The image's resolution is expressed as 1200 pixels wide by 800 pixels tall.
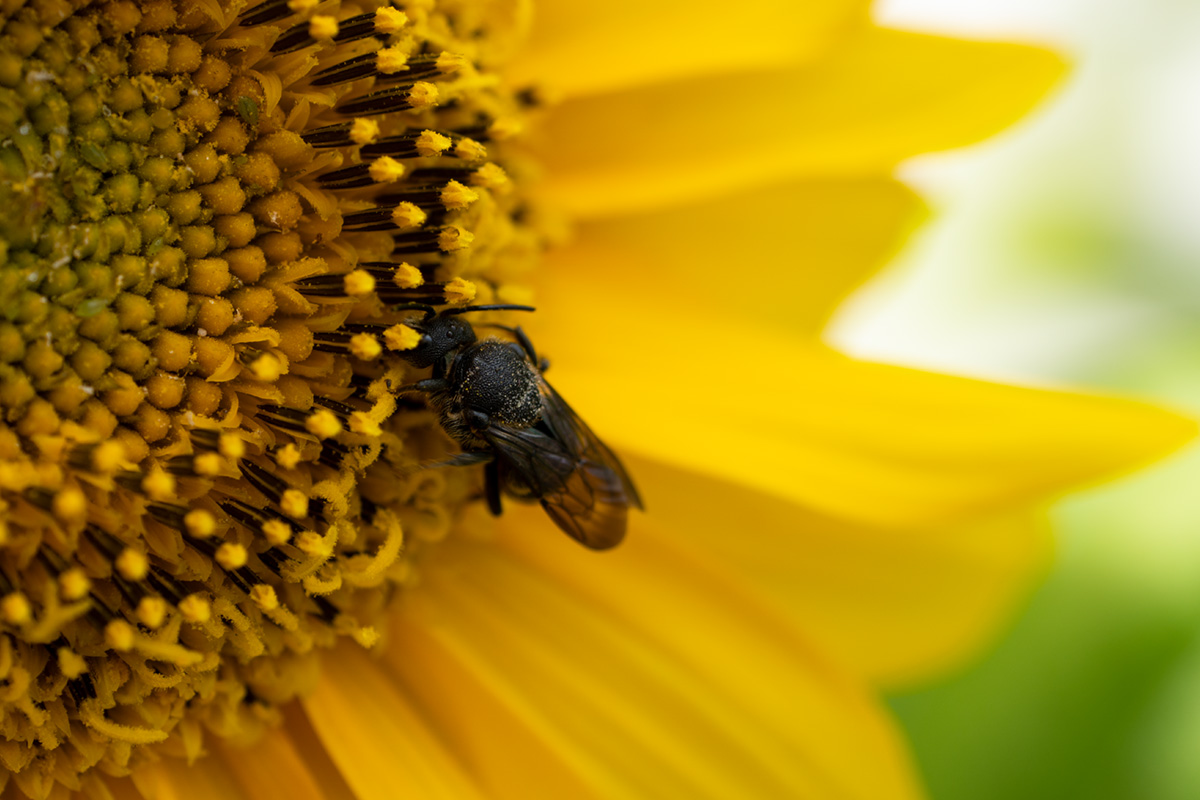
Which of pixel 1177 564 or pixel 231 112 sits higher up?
pixel 231 112

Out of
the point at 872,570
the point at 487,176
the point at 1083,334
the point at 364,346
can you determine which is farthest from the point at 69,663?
the point at 1083,334

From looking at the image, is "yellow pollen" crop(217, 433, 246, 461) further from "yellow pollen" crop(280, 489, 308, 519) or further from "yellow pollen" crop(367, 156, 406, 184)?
"yellow pollen" crop(367, 156, 406, 184)

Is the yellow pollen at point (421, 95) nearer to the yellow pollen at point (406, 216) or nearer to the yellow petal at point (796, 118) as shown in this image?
the yellow pollen at point (406, 216)

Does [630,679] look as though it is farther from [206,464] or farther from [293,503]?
[206,464]

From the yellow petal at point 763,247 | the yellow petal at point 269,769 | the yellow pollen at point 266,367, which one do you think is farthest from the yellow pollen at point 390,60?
the yellow petal at point 269,769

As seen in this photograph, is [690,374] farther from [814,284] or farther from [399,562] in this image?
[399,562]

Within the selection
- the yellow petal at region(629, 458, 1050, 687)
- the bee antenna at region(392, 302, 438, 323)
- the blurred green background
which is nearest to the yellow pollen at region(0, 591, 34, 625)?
the bee antenna at region(392, 302, 438, 323)

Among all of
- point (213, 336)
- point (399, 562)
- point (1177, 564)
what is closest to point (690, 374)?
point (399, 562)
